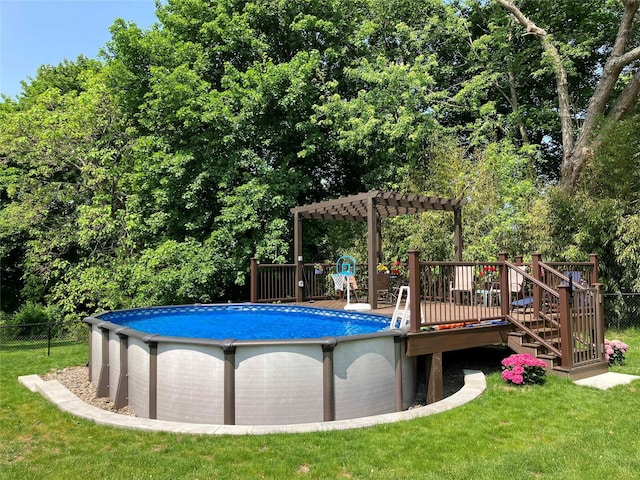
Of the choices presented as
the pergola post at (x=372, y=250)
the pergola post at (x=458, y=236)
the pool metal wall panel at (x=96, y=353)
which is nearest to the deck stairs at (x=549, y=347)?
the pergola post at (x=372, y=250)

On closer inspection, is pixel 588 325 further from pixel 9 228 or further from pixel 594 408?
pixel 9 228

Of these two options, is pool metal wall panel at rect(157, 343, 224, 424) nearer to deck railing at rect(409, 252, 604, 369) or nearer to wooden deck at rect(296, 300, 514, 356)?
wooden deck at rect(296, 300, 514, 356)

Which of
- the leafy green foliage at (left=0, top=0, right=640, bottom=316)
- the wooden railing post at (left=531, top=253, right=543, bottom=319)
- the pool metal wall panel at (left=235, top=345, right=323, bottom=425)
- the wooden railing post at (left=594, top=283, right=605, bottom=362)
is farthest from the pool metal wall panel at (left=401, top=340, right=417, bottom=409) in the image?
the leafy green foliage at (left=0, top=0, right=640, bottom=316)

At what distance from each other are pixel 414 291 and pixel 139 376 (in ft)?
11.7

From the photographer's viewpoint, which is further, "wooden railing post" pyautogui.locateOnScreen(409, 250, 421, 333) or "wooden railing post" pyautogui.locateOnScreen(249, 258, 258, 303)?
"wooden railing post" pyautogui.locateOnScreen(249, 258, 258, 303)

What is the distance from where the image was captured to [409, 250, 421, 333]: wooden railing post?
19.4ft

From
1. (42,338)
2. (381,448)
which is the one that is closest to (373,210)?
(381,448)

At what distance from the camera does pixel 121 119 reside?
15.9 metres

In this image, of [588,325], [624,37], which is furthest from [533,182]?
[588,325]

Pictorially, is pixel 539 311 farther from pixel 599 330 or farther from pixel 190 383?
pixel 190 383

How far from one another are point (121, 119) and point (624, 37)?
15.7 metres

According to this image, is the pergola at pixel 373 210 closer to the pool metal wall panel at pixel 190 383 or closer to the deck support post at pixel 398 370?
the deck support post at pixel 398 370

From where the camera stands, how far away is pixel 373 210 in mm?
9359

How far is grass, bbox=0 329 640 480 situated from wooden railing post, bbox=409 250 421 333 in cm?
115
